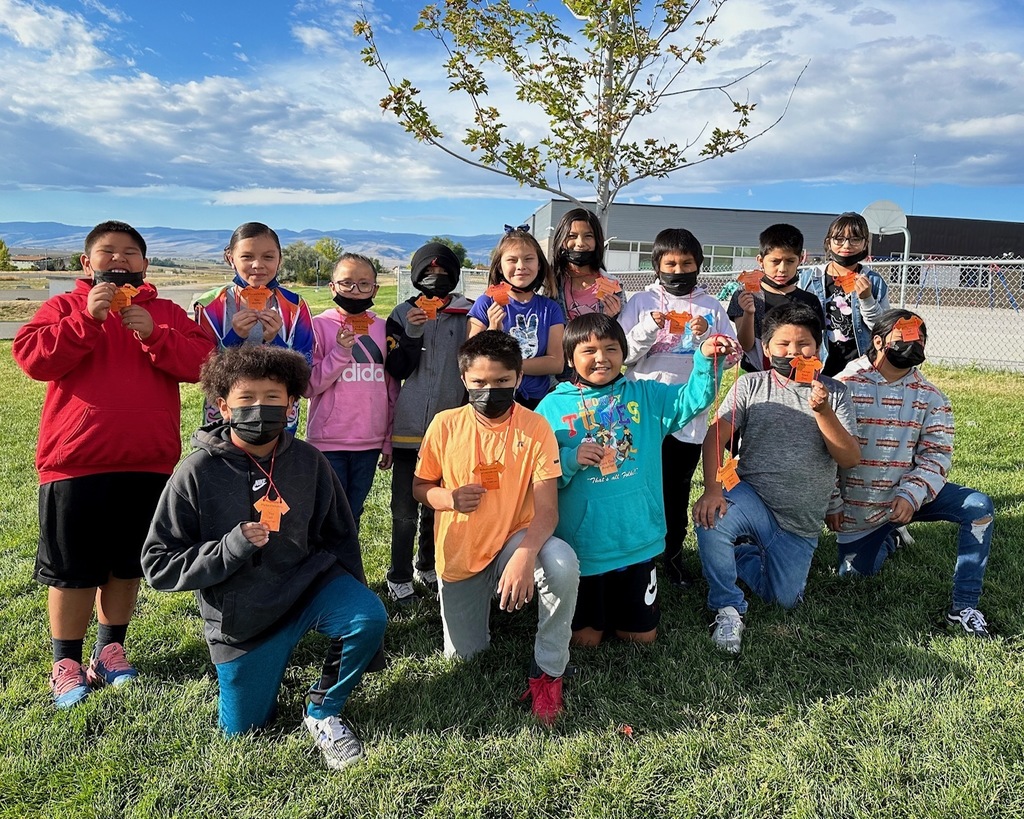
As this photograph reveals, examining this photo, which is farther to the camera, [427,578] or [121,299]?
[427,578]

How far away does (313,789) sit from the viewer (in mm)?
2689

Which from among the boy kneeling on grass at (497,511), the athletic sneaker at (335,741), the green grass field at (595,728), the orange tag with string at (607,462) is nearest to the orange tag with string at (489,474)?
the boy kneeling on grass at (497,511)

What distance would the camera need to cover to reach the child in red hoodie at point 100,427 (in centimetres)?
321

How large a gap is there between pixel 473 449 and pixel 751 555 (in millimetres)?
1969

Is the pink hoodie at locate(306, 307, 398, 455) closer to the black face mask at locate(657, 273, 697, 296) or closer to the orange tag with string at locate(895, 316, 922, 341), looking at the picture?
the black face mask at locate(657, 273, 697, 296)

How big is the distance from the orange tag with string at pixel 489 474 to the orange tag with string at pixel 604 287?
140 cm

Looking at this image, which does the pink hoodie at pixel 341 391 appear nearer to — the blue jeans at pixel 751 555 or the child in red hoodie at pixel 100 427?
the child in red hoodie at pixel 100 427

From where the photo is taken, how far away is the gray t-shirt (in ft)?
13.1

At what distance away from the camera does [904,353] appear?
13.0ft

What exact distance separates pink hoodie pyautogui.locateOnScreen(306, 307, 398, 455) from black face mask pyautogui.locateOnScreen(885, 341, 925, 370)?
2.97 m


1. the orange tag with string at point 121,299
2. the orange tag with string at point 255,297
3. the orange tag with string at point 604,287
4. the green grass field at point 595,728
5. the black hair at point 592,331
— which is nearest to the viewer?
the green grass field at point 595,728

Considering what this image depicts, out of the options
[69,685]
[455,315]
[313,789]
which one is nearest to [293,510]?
[313,789]

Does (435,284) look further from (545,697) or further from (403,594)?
(545,697)

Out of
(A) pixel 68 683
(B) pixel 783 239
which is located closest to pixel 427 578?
(A) pixel 68 683
